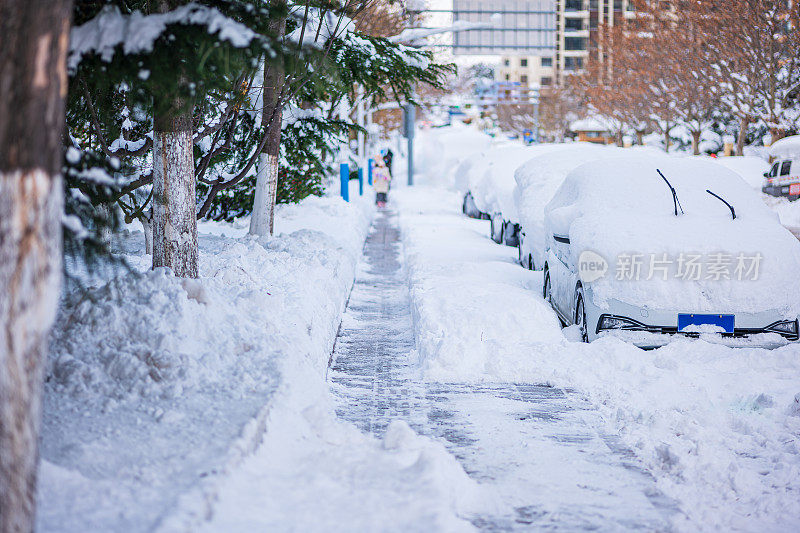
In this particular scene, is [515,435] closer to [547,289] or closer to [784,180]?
[547,289]

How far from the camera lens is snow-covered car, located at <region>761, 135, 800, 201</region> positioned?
2608 centimetres

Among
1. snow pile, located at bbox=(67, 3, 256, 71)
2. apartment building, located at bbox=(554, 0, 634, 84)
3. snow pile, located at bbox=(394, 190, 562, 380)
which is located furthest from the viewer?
apartment building, located at bbox=(554, 0, 634, 84)

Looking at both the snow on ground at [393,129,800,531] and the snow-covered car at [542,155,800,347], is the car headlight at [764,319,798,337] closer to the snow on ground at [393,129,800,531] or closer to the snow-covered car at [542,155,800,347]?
the snow-covered car at [542,155,800,347]

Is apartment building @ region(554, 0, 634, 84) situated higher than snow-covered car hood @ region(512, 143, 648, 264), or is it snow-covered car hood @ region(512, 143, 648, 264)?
apartment building @ region(554, 0, 634, 84)

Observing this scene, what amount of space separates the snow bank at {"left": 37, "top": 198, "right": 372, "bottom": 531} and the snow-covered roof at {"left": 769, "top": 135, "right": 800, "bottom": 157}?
22.2m

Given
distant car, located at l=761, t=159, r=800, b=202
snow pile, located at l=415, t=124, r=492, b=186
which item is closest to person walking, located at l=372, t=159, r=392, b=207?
distant car, located at l=761, t=159, r=800, b=202

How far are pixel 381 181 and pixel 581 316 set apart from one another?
66.8ft

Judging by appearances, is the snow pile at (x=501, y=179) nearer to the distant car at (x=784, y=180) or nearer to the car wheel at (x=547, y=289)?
the car wheel at (x=547, y=289)

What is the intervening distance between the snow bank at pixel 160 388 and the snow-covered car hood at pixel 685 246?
268 cm

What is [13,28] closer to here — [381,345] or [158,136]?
[158,136]

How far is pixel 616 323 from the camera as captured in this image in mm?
7773

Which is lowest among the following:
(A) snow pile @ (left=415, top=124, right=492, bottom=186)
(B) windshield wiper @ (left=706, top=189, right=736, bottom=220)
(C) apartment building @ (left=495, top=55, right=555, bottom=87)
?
(B) windshield wiper @ (left=706, top=189, right=736, bottom=220)

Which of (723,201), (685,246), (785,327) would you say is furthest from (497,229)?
(785,327)

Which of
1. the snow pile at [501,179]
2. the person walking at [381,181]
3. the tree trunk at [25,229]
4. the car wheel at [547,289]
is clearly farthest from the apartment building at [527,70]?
the tree trunk at [25,229]
